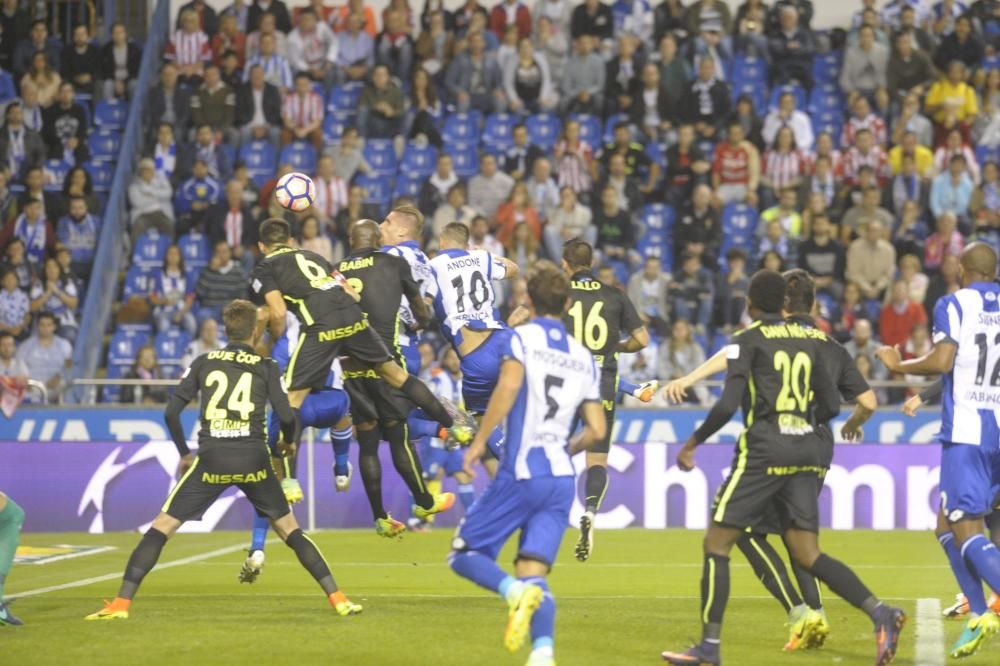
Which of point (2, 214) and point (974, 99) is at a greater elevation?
point (974, 99)

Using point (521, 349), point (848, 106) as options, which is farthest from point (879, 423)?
point (521, 349)

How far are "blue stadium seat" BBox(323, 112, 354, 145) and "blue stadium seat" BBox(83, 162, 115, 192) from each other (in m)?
3.30

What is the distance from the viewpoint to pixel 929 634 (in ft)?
33.8

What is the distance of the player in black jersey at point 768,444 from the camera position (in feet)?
28.9

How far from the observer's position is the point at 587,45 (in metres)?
24.4

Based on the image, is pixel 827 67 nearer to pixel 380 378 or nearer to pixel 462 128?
pixel 462 128

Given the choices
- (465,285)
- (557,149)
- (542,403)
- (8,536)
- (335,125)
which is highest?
(335,125)

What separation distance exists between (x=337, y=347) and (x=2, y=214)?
40.1ft

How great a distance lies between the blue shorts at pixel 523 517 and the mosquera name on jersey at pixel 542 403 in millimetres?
68

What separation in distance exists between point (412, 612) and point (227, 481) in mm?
1641

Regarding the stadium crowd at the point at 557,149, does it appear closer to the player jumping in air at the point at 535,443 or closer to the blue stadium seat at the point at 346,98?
the blue stadium seat at the point at 346,98

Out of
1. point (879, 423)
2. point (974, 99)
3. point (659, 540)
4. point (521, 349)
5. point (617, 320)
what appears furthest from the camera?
point (974, 99)

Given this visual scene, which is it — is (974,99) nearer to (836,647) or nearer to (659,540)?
(659,540)

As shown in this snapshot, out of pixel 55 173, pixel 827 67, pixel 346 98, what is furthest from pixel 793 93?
pixel 55 173
